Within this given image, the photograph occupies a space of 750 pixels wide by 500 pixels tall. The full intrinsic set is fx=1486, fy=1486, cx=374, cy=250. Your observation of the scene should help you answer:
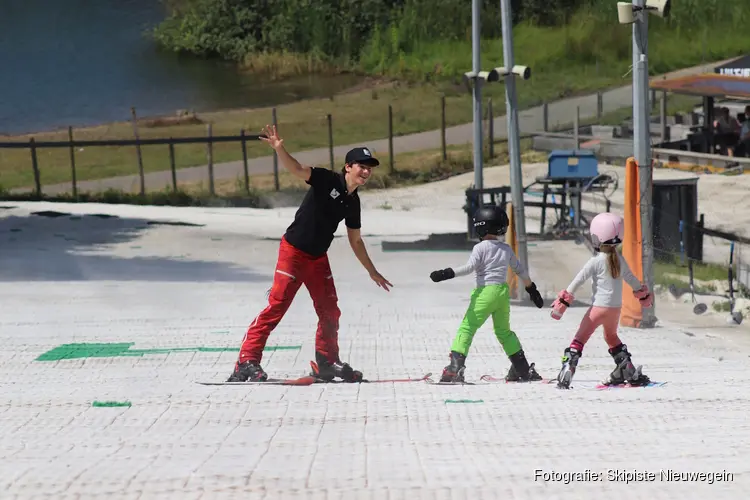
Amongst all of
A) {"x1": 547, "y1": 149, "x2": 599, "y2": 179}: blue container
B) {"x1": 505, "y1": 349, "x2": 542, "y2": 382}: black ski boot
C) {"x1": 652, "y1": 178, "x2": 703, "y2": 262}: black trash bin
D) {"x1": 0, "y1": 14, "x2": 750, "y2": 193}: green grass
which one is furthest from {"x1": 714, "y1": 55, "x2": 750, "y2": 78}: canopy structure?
{"x1": 505, "y1": 349, "x2": 542, "y2": 382}: black ski boot

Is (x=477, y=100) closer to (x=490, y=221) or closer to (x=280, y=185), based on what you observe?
(x=280, y=185)

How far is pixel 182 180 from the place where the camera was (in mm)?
36531

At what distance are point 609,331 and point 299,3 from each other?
60.3m

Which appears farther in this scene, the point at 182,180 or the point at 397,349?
the point at 182,180

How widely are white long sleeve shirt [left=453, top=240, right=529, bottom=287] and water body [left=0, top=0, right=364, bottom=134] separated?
42957 mm

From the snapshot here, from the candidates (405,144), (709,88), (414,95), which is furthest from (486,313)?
(414,95)

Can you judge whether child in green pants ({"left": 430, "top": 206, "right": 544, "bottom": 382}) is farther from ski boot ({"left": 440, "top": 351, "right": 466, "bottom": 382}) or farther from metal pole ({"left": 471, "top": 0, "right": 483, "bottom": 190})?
metal pole ({"left": 471, "top": 0, "right": 483, "bottom": 190})

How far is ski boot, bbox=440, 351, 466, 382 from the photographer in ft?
33.7

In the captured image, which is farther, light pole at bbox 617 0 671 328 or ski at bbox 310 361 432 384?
light pole at bbox 617 0 671 328

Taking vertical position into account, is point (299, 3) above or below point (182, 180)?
above

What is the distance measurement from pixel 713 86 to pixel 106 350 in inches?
872

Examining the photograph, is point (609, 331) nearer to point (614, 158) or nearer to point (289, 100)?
point (614, 158)

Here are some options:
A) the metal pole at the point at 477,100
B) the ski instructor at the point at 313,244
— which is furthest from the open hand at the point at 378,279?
the metal pole at the point at 477,100

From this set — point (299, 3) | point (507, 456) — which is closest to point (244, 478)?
point (507, 456)
